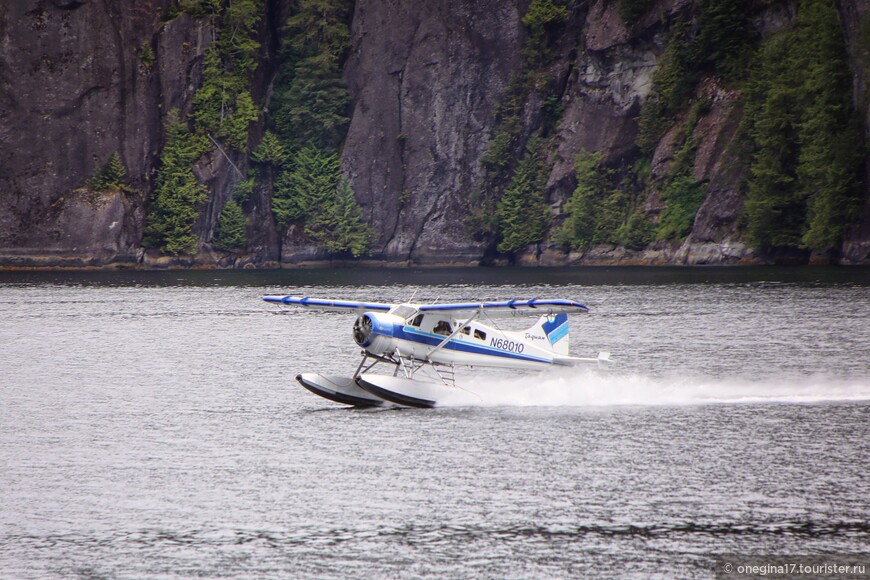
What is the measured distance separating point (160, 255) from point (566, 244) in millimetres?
36311

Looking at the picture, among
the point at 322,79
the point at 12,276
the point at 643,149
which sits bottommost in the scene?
the point at 12,276

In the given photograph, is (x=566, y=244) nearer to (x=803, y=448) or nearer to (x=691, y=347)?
(x=691, y=347)

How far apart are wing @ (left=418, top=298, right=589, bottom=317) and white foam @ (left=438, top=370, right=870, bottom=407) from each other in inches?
97.7

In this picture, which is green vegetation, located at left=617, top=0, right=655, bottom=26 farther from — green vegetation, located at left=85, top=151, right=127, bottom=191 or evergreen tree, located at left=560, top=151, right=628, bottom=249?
green vegetation, located at left=85, top=151, right=127, bottom=191

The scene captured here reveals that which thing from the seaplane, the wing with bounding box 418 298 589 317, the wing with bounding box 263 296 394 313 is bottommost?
the seaplane

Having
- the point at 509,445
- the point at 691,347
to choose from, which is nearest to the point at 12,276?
the point at 691,347

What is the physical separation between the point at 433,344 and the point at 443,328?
0.44 meters

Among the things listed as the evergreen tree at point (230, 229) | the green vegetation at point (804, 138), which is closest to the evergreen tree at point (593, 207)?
the green vegetation at point (804, 138)

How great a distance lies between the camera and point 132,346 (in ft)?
136

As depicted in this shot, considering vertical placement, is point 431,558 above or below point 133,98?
below

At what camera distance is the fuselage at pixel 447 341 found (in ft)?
76.6

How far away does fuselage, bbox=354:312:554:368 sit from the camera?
23359 mm

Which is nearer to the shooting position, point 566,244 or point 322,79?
point 566,244

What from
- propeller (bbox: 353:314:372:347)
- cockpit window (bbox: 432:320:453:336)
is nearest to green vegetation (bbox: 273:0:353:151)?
cockpit window (bbox: 432:320:453:336)
